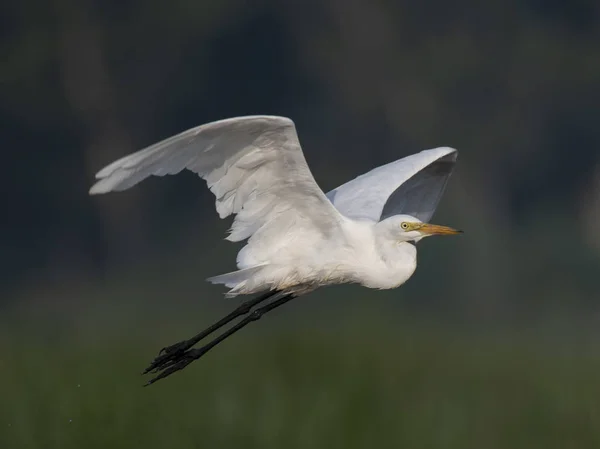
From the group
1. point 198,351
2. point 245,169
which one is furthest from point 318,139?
point 245,169

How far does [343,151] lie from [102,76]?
2.92m

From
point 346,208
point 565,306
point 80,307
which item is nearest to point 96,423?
point 346,208

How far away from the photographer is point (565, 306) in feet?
34.5

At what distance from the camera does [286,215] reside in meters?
5.02

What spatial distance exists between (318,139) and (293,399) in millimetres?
9890

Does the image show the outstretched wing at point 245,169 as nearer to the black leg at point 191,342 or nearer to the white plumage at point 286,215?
the white plumage at point 286,215

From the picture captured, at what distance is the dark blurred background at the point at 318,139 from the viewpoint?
1013cm

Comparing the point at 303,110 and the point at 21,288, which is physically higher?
the point at 303,110

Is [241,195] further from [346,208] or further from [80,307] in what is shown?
[80,307]

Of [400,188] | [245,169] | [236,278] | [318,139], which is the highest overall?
[318,139]

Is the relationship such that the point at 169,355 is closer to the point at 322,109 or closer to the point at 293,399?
the point at 293,399

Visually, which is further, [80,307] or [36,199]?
[36,199]

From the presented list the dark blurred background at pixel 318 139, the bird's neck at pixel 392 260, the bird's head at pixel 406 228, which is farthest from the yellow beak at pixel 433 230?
the dark blurred background at pixel 318 139

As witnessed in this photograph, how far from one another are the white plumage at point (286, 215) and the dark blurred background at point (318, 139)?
2.08 meters
